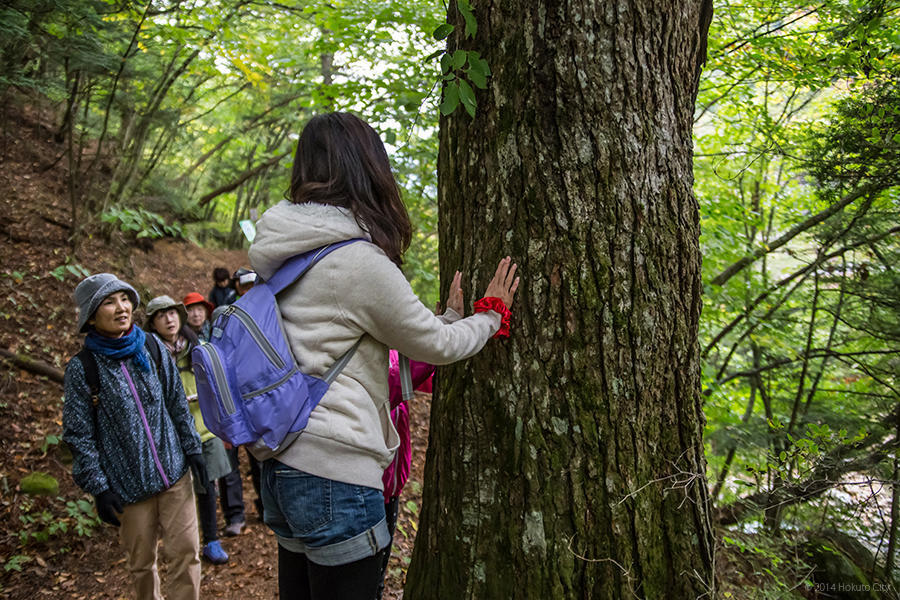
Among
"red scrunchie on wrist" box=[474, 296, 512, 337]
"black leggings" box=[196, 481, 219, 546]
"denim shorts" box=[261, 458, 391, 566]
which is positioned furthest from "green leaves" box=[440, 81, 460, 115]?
"black leggings" box=[196, 481, 219, 546]

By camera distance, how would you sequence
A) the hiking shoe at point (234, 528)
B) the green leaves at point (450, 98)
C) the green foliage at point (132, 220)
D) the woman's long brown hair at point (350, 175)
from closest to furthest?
the woman's long brown hair at point (350, 175) < the green leaves at point (450, 98) < the hiking shoe at point (234, 528) < the green foliage at point (132, 220)

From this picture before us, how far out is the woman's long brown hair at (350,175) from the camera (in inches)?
73.2

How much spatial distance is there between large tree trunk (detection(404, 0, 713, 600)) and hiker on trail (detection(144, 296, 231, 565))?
284 cm

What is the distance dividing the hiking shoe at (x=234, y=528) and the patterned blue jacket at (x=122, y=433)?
1917 mm

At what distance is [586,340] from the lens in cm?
201

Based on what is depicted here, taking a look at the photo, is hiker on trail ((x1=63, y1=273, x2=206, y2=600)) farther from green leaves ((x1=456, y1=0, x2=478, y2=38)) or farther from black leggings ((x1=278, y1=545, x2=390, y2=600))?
green leaves ((x1=456, y1=0, x2=478, y2=38))

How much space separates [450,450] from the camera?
2.18m

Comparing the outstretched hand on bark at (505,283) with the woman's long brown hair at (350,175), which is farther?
the outstretched hand on bark at (505,283)

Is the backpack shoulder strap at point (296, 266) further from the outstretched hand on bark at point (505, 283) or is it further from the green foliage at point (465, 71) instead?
the green foliage at point (465, 71)

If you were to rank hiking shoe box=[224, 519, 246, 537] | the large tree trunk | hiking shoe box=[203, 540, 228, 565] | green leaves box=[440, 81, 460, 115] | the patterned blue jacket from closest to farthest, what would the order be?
the large tree trunk
green leaves box=[440, 81, 460, 115]
the patterned blue jacket
hiking shoe box=[203, 540, 228, 565]
hiking shoe box=[224, 519, 246, 537]

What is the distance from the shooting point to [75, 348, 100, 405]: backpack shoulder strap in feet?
10.0

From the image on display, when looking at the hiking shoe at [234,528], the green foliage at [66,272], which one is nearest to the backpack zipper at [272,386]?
the hiking shoe at [234,528]

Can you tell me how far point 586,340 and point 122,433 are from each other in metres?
2.75

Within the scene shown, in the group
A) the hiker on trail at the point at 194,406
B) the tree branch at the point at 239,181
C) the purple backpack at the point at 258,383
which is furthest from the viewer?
the tree branch at the point at 239,181
